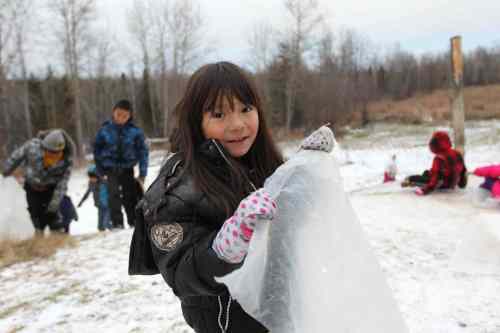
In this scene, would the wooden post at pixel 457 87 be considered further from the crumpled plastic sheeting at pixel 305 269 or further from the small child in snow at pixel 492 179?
the crumpled plastic sheeting at pixel 305 269

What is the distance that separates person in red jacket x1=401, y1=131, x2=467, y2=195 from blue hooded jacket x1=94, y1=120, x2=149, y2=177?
4.01 metres

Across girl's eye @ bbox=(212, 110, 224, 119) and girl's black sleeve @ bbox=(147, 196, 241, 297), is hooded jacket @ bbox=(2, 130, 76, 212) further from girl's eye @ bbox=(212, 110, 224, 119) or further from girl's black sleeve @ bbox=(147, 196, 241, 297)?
girl's black sleeve @ bbox=(147, 196, 241, 297)

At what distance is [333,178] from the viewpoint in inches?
49.3

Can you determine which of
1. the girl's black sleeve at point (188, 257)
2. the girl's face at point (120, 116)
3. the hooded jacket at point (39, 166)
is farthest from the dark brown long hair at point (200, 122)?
the hooded jacket at point (39, 166)

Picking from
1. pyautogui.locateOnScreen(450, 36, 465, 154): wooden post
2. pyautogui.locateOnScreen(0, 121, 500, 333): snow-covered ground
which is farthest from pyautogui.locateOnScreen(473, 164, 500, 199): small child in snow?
pyautogui.locateOnScreen(450, 36, 465, 154): wooden post

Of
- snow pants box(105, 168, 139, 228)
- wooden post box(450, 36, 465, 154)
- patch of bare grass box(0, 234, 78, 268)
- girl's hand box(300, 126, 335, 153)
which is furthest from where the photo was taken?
wooden post box(450, 36, 465, 154)

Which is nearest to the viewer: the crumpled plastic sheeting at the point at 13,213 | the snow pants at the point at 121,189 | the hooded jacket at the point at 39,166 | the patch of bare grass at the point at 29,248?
the patch of bare grass at the point at 29,248

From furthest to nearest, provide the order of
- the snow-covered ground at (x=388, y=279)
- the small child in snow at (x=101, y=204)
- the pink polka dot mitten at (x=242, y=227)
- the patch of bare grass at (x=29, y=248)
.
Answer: the small child in snow at (x=101, y=204)
the patch of bare grass at (x=29, y=248)
the snow-covered ground at (x=388, y=279)
the pink polka dot mitten at (x=242, y=227)

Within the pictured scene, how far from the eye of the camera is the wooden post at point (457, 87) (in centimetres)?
704

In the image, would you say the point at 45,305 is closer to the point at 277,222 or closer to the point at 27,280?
the point at 27,280

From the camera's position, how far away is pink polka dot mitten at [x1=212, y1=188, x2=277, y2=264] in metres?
0.95

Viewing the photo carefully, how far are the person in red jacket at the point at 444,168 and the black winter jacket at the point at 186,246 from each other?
5.18 metres

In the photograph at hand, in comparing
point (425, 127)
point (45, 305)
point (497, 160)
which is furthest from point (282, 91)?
point (45, 305)

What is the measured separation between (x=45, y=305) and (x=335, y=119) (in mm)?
27178
